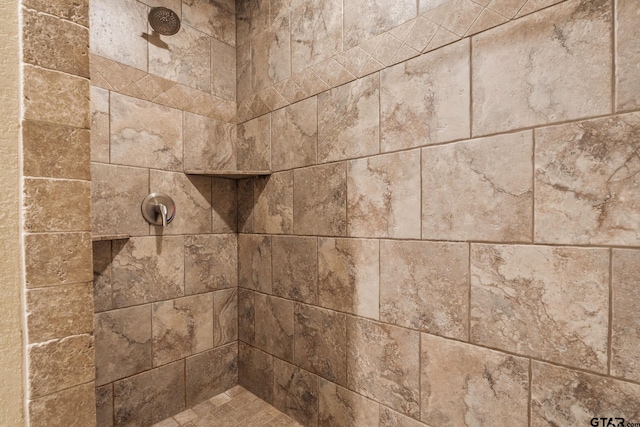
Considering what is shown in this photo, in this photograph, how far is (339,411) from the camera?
4.30ft

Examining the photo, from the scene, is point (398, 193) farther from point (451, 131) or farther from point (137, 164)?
point (137, 164)

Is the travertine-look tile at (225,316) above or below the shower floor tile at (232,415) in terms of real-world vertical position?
above

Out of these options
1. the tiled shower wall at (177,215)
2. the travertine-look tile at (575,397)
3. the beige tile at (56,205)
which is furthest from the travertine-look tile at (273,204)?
the travertine-look tile at (575,397)

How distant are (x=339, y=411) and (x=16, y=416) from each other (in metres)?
1.08

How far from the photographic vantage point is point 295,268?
149 centimetres

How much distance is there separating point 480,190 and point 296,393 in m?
1.24

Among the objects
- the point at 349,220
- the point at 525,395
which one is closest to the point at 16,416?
the point at 349,220

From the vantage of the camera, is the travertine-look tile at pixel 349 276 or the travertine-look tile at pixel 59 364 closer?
the travertine-look tile at pixel 59 364

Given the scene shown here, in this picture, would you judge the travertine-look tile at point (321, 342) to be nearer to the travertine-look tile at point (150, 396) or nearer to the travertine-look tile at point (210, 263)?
the travertine-look tile at point (210, 263)

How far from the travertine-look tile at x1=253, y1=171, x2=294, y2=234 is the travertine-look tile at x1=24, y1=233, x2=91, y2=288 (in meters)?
0.94

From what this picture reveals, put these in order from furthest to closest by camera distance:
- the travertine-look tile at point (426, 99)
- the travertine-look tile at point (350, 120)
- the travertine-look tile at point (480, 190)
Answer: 1. the travertine-look tile at point (350, 120)
2. the travertine-look tile at point (426, 99)
3. the travertine-look tile at point (480, 190)

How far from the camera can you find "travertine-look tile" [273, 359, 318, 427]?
142 cm

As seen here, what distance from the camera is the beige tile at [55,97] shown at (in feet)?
1.85

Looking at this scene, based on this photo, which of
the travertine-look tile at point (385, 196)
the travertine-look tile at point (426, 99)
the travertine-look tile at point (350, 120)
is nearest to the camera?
the travertine-look tile at point (426, 99)
